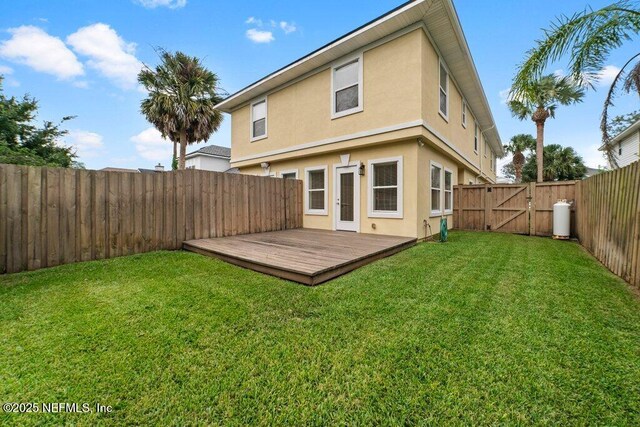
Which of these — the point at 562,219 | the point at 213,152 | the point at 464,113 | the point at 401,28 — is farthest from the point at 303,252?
the point at 213,152

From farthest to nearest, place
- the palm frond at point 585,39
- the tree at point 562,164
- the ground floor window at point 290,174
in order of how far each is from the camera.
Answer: the tree at point 562,164, the ground floor window at point 290,174, the palm frond at point 585,39

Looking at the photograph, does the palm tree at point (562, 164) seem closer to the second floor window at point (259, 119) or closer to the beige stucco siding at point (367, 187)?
the beige stucco siding at point (367, 187)

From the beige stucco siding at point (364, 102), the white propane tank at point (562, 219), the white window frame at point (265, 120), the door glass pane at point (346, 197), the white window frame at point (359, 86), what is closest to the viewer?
the beige stucco siding at point (364, 102)

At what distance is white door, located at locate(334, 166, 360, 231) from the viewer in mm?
7648

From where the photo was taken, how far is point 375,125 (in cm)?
695

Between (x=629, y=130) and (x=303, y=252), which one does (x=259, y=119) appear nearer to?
(x=303, y=252)

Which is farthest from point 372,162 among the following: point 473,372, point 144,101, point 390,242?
point 144,101

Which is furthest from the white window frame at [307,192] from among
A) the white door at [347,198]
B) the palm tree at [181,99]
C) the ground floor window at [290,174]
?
the palm tree at [181,99]

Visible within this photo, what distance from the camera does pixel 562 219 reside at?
7.61 m

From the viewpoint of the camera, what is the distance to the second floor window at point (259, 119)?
33.6 feet

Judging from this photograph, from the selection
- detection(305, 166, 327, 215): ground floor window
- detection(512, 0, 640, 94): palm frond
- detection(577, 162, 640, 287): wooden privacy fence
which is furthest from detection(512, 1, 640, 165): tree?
detection(305, 166, 327, 215): ground floor window

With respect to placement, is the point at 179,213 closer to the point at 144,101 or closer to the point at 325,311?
the point at 325,311

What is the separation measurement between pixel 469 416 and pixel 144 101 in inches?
835

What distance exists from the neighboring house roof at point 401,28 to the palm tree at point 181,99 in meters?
6.83
